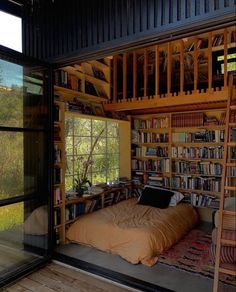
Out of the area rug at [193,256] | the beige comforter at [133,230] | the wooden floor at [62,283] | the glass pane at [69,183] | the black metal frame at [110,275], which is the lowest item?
the area rug at [193,256]

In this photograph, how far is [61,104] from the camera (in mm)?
3525

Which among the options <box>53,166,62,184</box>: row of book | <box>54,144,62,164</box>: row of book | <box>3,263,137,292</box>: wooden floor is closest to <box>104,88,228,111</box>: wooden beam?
<box>54,144,62,164</box>: row of book

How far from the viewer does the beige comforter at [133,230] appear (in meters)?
3.18

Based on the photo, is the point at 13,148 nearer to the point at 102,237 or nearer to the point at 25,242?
the point at 25,242

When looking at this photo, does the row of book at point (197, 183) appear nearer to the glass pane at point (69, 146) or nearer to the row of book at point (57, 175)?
the glass pane at point (69, 146)

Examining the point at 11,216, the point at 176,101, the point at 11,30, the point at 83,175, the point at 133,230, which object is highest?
the point at 11,30

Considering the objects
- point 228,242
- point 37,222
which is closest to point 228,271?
point 228,242

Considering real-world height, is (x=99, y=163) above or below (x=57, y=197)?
above

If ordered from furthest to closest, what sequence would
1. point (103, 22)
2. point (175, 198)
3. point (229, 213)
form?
point (175, 198) → point (103, 22) → point (229, 213)

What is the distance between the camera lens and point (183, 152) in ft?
16.5

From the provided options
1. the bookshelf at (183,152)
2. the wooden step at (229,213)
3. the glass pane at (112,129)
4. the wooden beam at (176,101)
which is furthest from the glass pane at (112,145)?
the wooden step at (229,213)

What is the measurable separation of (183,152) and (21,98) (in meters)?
3.25

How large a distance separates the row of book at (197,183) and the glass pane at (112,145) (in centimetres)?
134

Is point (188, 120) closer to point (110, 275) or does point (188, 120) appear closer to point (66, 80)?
point (66, 80)
